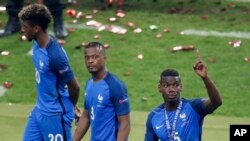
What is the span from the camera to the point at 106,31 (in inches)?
556

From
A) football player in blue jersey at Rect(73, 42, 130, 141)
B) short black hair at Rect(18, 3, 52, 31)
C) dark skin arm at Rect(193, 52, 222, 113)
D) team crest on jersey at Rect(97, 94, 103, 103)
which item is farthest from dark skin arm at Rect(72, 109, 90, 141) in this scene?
dark skin arm at Rect(193, 52, 222, 113)

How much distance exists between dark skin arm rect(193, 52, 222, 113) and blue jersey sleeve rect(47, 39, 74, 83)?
1505 millimetres

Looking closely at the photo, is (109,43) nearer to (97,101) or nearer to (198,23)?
(198,23)

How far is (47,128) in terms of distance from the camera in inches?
290

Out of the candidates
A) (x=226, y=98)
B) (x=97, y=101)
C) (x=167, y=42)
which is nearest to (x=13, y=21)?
(x=167, y=42)

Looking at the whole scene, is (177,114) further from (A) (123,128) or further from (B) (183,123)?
(A) (123,128)

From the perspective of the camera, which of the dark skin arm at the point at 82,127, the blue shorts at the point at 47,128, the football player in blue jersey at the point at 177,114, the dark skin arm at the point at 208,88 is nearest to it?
the dark skin arm at the point at 208,88

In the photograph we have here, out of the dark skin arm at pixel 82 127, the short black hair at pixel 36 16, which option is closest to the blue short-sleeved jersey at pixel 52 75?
the short black hair at pixel 36 16

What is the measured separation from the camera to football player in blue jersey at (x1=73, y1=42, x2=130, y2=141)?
6781 mm

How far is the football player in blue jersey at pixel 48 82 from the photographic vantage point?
7234mm

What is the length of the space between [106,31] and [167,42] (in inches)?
50.5

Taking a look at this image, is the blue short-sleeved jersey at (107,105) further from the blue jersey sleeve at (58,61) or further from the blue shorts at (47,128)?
the blue shorts at (47,128)

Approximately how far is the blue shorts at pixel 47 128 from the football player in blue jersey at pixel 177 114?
1.20 metres

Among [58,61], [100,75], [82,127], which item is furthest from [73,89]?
[100,75]
